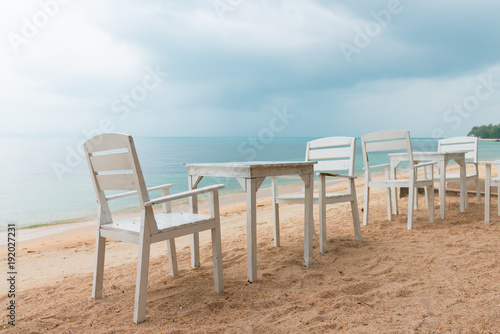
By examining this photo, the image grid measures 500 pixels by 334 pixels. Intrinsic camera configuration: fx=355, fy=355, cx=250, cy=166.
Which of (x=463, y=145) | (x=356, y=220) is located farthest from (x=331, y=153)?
(x=463, y=145)

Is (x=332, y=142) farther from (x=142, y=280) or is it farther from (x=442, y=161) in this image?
(x=142, y=280)

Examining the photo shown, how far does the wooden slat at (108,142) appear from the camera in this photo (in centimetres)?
222

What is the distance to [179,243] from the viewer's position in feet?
15.8

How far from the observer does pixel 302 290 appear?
2.66 metres

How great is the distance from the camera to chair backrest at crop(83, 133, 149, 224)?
221 centimetres

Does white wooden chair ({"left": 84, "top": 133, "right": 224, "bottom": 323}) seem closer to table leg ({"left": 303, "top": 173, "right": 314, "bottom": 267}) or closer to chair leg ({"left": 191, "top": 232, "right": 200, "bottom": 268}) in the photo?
chair leg ({"left": 191, "top": 232, "right": 200, "bottom": 268})

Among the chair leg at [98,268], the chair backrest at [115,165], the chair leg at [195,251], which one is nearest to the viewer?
the chair backrest at [115,165]

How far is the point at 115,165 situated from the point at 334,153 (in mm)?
2559

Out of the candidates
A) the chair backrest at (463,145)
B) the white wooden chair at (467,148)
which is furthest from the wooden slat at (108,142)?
the chair backrest at (463,145)

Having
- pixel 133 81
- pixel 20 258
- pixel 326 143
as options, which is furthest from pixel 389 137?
pixel 133 81

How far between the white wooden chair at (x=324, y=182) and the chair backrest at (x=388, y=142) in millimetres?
568

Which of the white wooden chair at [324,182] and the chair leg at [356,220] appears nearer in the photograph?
the white wooden chair at [324,182]

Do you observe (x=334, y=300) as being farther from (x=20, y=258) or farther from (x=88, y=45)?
(x=88, y=45)

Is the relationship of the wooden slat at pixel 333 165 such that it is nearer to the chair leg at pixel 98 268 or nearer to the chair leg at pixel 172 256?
the chair leg at pixel 172 256
